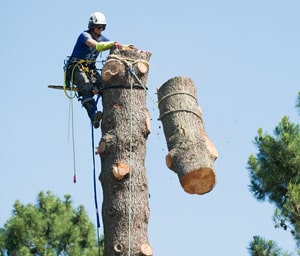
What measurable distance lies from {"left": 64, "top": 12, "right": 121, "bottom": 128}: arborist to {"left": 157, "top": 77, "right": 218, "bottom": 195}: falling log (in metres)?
0.71

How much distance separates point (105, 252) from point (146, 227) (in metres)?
0.31

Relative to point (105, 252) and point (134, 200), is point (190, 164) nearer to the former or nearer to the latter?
point (134, 200)

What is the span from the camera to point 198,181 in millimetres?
5414

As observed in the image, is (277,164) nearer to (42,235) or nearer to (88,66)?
(88,66)

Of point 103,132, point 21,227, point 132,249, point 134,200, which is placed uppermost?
point 21,227

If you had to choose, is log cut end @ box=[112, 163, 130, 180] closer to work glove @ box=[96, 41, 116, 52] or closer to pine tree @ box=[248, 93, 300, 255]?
work glove @ box=[96, 41, 116, 52]

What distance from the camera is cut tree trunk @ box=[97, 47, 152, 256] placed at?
203 inches

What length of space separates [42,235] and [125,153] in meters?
9.64

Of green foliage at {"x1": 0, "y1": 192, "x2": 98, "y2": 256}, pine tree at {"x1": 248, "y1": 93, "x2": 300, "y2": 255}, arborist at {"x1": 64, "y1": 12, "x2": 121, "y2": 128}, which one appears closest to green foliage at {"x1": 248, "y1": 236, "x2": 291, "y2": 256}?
pine tree at {"x1": 248, "y1": 93, "x2": 300, "y2": 255}

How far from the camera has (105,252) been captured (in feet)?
16.9

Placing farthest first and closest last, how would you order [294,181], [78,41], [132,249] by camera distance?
1. [294,181]
2. [78,41]
3. [132,249]

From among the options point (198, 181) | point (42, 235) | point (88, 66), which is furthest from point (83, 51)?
point (42, 235)

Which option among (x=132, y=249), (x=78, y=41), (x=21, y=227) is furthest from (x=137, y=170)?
(x=21, y=227)

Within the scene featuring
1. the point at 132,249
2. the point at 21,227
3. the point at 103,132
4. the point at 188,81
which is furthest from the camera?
the point at 21,227
